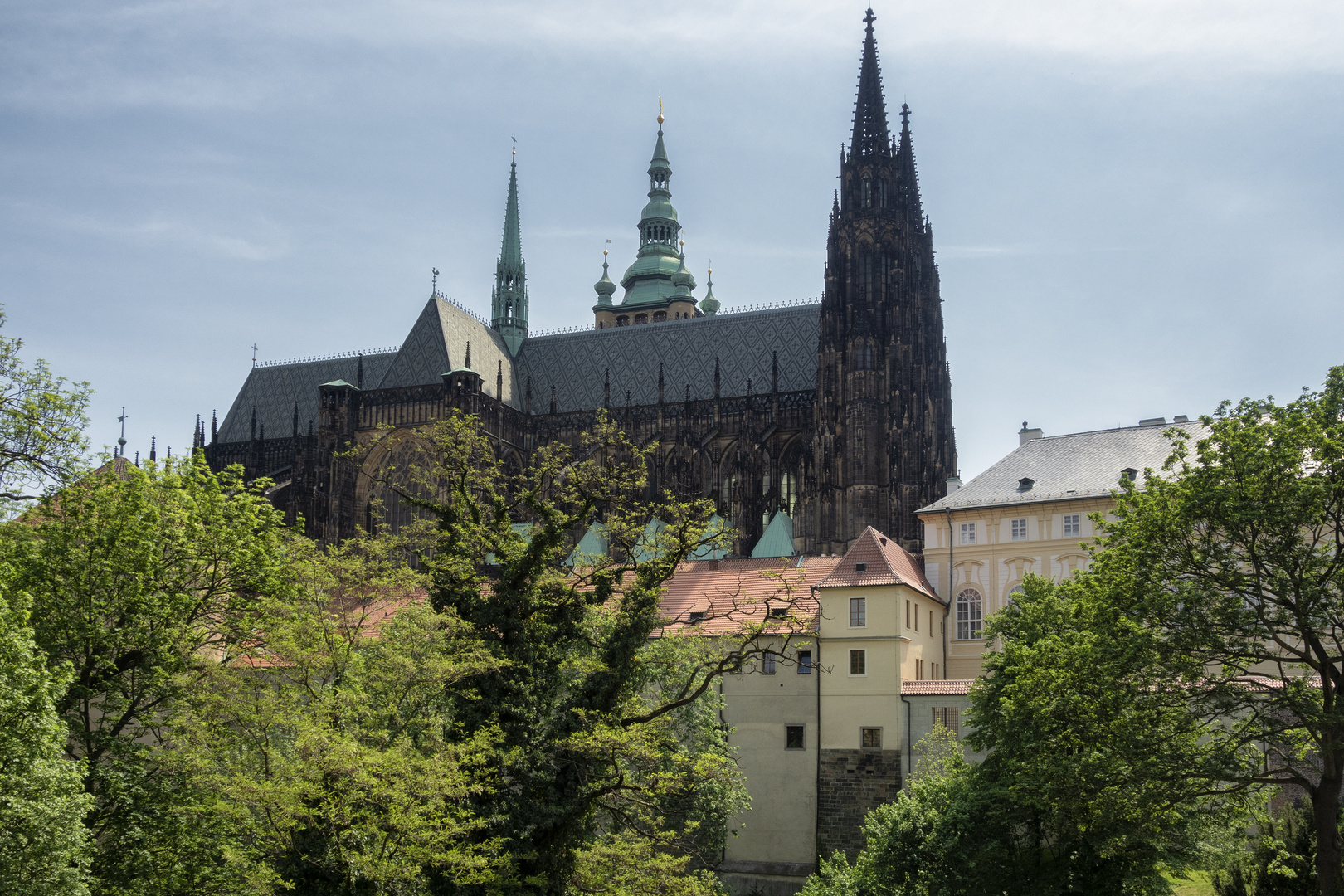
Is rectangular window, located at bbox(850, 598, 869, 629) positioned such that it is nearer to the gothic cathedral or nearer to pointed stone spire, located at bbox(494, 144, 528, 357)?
the gothic cathedral

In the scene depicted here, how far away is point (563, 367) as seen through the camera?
85.1 meters

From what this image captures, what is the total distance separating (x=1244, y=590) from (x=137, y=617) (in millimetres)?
22875

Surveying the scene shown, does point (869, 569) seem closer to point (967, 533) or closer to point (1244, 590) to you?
point (967, 533)

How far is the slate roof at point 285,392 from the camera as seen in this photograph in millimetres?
86875

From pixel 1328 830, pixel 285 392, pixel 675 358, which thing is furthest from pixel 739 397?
pixel 1328 830

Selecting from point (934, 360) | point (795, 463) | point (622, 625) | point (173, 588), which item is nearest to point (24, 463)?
point (173, 588)

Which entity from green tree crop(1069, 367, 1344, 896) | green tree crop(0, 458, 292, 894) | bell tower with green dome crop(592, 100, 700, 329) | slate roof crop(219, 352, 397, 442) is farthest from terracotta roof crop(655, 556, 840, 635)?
bell tower with green dome crop(592, 100, 700, 329)

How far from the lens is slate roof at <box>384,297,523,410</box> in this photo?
78.8m

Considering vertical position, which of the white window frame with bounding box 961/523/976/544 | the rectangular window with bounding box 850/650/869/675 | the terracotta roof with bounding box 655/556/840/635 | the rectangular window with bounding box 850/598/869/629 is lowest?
the rectangular window with bounding box 850/650/869/675

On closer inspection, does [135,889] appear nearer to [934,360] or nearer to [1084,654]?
[1084,654]

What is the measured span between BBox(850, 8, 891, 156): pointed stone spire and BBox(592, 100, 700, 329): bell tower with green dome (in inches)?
1472

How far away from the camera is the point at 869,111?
7562 centimetres

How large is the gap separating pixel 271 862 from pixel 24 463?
995 cm

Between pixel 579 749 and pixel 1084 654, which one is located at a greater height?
pixel 1084 654
